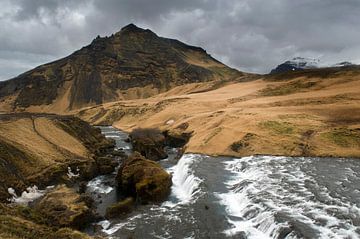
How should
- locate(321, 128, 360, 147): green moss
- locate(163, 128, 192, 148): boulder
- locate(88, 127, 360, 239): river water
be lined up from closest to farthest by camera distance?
1. locate(88, 127, 360, 239): river water
2. locate(321, 128, 360, 147): green moss
3. locate(163, 128, 192, 148): boulder

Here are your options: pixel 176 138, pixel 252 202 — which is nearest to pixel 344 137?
pixel 252 202

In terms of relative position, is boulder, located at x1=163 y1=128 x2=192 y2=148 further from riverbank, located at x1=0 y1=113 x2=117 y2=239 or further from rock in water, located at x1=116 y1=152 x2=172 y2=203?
rock in water, located at x1=116 y1=152 x2=172 y2=203

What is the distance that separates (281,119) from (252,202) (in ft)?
123

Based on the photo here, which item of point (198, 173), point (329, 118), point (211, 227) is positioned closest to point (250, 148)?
point (198, 173)

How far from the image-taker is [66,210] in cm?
3891

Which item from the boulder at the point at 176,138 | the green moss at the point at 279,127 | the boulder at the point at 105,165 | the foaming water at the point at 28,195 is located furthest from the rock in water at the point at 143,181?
the boulder at the point at 176,138

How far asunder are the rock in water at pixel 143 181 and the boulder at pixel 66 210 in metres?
5.98

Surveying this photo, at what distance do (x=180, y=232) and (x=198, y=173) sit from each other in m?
17.2

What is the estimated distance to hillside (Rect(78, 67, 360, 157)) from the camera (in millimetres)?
63500

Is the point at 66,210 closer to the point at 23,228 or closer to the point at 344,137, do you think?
the point at 23,228

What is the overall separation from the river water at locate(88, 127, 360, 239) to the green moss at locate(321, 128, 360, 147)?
5.47 meters

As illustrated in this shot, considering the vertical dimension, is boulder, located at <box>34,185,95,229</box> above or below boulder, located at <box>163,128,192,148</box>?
below

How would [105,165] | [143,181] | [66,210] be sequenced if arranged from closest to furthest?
[66,210], [143,181], [105,165]

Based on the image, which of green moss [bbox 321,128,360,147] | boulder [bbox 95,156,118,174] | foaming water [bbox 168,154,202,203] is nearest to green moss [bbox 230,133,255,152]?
foaming water [bbox 168,154,202,203]
